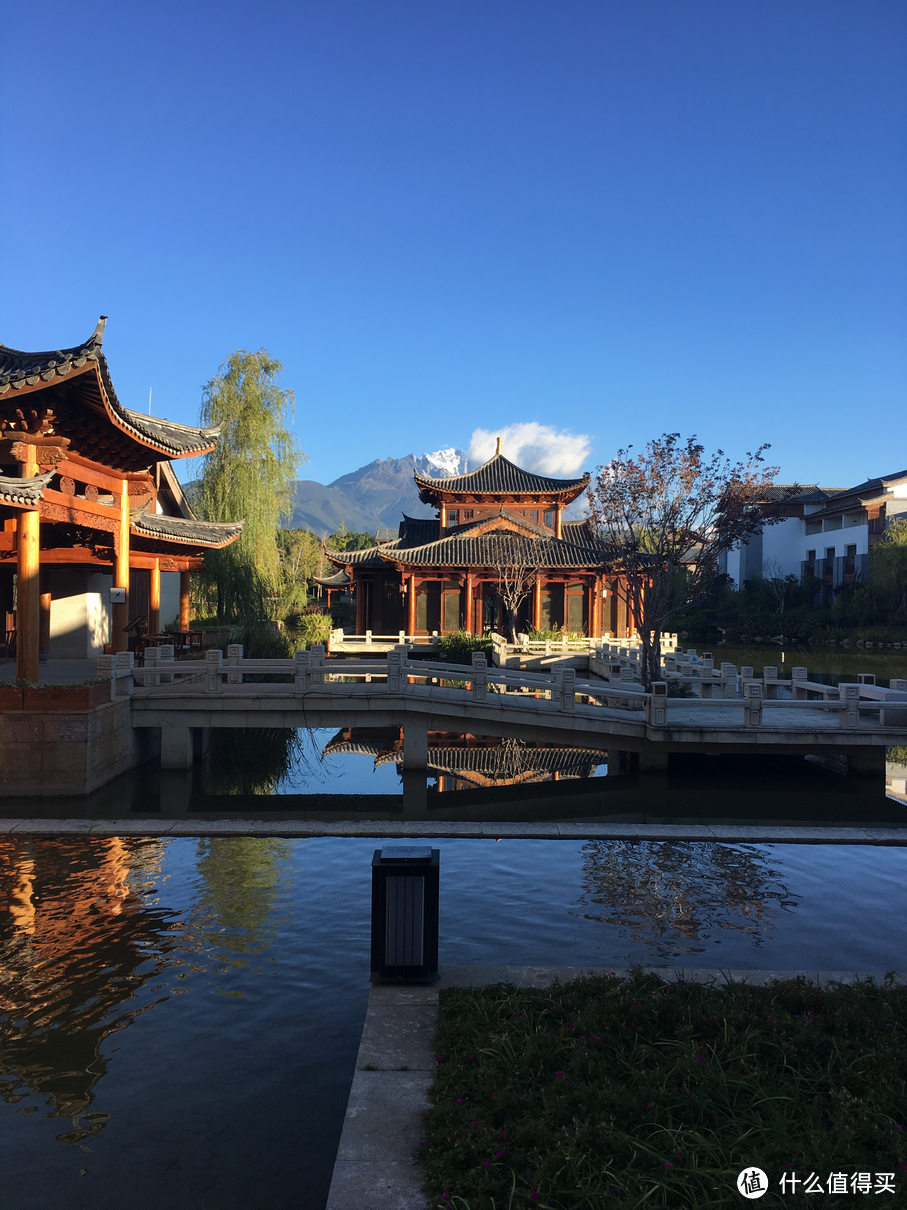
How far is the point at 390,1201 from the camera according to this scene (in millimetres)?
3736

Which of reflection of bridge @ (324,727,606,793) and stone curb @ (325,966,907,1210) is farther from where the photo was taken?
reflection of bridge @ (324,727,606,793)

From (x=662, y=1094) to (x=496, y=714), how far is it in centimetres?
1126

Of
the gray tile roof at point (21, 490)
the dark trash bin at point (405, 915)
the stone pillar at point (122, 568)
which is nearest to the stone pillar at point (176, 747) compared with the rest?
the stone pillar at point (122, 568)

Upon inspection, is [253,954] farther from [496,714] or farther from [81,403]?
[81,403]

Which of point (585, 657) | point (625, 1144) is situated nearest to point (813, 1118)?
point (625, 1144)

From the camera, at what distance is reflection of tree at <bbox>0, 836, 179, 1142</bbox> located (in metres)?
5.25

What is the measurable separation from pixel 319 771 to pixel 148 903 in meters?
8.23

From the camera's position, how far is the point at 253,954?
22.9 feet

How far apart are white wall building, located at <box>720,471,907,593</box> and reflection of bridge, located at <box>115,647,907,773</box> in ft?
130

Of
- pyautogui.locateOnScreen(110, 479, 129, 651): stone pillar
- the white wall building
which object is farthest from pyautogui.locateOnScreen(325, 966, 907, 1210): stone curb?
the white wall building

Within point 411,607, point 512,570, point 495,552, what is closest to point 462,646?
point 512,570

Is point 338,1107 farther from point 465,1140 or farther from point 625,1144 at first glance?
point 625,1144

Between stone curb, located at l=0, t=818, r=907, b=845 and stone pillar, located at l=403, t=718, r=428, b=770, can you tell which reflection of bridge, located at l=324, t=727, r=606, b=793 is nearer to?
stone pillar, located at l=403, t=718, r=428, b=770

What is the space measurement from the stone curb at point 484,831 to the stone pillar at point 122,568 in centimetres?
655
